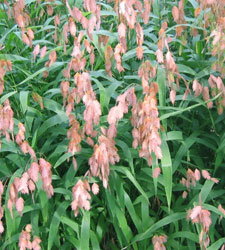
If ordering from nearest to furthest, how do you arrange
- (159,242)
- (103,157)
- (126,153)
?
1. (103,157)
2. (159,242)
3. (126,153)

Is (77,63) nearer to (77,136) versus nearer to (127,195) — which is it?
(77,136)

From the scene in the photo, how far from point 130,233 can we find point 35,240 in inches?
15.3

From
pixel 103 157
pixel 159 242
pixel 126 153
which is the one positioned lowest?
pixel 159 242

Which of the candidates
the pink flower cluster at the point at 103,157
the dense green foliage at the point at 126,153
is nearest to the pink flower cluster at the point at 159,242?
the dense green foliage at the point at 126,153

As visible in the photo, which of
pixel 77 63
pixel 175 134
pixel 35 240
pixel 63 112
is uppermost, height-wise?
pixel 77 63

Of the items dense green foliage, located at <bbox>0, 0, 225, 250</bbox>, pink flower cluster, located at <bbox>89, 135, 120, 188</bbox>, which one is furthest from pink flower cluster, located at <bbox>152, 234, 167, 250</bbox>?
pink flower cluster, located at <bbox>89, 135, 120, 188</bbox>

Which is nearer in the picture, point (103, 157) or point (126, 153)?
point (103, 157)

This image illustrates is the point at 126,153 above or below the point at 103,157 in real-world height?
below

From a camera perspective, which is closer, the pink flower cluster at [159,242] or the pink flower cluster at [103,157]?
the pink flower cluster at [103,157]

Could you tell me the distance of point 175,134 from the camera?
1.90 meters

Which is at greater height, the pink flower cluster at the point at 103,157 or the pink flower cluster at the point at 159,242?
the pink flower cluster at the point at 103,157

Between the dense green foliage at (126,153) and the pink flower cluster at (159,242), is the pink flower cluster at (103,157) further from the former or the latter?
the pink flower cluster at (159,242)

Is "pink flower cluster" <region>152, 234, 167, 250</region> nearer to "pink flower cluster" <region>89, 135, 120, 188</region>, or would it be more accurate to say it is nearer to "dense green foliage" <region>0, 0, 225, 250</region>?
"dense green foliage" <region>0, 0, 225, 250</region>

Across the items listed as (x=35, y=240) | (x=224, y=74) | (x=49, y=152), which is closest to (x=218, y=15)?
(x=224, y=74)
